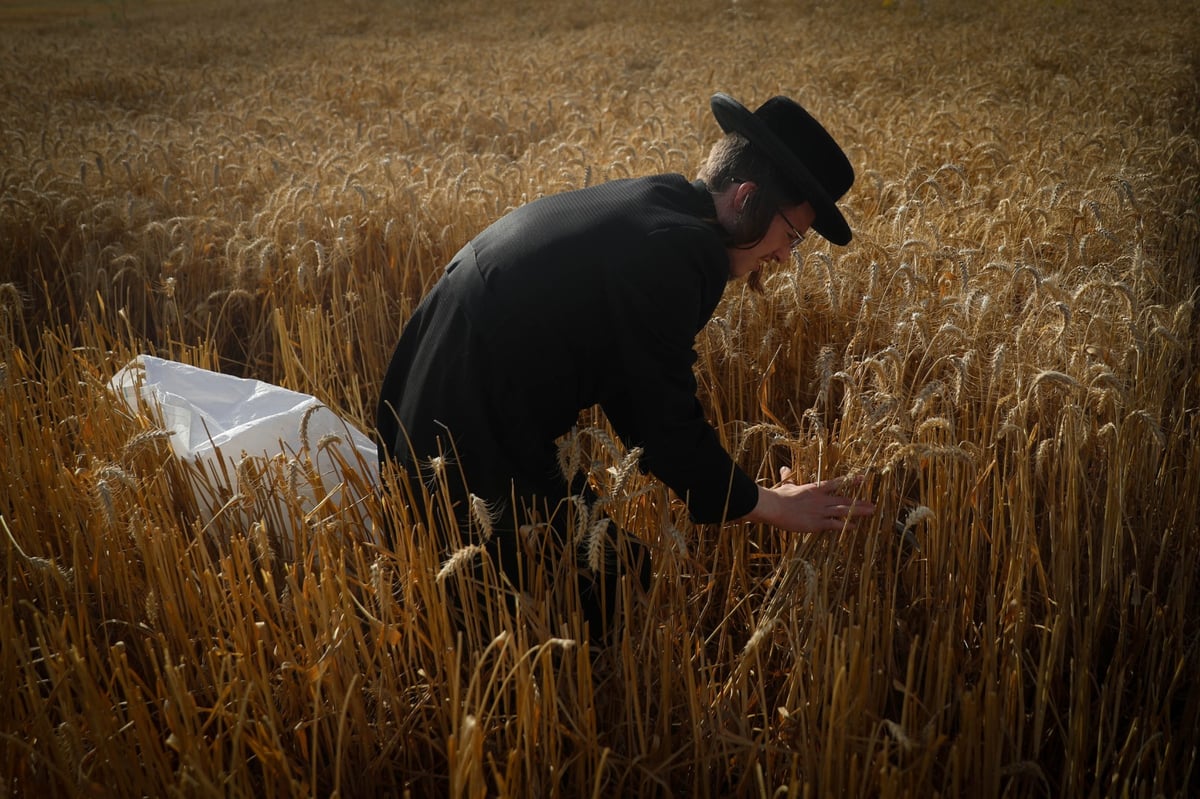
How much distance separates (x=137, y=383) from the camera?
1.92 meters

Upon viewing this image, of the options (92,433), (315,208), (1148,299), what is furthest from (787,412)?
(315,208)

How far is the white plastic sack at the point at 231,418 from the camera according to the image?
1.92 metres

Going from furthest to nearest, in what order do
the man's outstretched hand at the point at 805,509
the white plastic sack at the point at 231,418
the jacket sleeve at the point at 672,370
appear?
the white plastic sack at the point at 231,418 → the man's outstretched hand at the point at 805,509 → the jacket sleeve at the point at 672,370

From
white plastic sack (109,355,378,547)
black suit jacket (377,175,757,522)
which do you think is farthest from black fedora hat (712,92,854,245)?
white plastic sack (109,355,378,547)

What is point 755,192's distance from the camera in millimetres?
1461

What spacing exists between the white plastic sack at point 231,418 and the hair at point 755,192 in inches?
36.3

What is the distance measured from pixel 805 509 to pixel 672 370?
14.1 inches

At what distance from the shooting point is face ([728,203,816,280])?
4.94 ft

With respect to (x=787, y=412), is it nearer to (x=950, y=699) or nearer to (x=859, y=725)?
(x=950, y=699)

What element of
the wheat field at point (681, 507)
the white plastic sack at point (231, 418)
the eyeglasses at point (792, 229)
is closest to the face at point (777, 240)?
the eyeglasses at point (792, 229)

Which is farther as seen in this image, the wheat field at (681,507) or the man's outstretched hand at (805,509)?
the man's outstretched hand at (805,509)

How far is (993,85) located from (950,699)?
558cm

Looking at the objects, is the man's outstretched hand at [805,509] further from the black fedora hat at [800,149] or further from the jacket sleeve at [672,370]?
the black fedora hat at [800,149]

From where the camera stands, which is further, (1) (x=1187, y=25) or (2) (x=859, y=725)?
(1) (x=1187, y=25)
